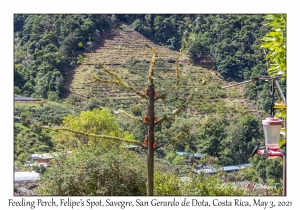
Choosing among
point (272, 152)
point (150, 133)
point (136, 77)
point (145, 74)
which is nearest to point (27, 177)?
point (150, 133)

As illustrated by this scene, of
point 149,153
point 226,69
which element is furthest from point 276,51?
point 226,69

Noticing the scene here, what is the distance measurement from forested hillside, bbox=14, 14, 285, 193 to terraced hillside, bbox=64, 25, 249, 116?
2.6 inches

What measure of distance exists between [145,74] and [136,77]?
621 mm

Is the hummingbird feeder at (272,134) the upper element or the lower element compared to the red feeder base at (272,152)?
upper

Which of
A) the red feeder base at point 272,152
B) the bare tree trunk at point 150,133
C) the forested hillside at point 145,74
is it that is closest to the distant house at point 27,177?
the forested hillside at point 145,74

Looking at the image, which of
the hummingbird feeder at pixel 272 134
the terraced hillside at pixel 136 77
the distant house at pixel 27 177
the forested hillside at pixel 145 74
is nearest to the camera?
the hummingbird feeder at pixel 272 134

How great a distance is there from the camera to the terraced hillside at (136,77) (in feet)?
93.2

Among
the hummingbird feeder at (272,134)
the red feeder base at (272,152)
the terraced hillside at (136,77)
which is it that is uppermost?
the terraced hillside at (136,77)

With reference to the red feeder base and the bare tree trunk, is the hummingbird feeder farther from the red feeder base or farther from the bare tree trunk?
the bare tree trunk

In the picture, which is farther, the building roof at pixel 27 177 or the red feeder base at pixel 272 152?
the building roof at pixel 27 177

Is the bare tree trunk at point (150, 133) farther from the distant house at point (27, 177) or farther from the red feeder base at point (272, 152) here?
the distant house at point (27, 177)

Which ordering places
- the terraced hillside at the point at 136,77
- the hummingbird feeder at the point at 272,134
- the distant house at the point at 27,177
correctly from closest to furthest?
the hummingbird feeder at the point at 272,134 → the distant house at the point at 27,177 → the terraced hillside at the point at 136,77

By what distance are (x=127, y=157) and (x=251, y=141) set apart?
18904 mm

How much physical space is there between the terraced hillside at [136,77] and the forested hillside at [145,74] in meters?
0.07
